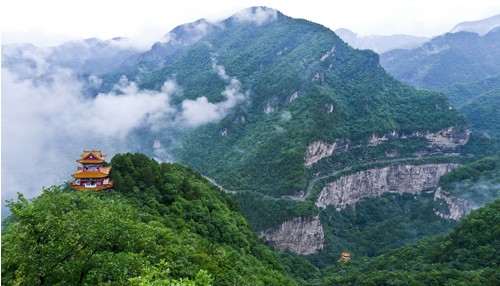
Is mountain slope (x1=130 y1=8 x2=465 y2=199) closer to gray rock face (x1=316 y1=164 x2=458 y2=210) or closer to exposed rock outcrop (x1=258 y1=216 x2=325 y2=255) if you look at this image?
exposed rock outcrop (x1=258 y1=216 x2=325 y2=255)

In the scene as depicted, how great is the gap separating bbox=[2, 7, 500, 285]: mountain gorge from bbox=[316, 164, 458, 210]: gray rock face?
1.29 ft

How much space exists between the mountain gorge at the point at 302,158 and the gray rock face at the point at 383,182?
1.29ft

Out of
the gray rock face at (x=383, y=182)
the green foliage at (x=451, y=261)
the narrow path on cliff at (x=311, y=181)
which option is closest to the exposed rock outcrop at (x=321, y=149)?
the narrow path on cliff at (x=311, y=181)

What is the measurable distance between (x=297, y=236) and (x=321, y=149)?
32.2 m

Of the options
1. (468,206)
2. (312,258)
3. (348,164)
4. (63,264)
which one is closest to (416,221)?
(468,206)

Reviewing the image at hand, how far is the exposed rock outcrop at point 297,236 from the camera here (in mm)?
91000

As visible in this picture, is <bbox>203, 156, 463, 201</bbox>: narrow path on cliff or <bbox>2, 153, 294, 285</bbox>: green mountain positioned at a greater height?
<bbox>2, 153, 294, 285</bbox>: green mountain

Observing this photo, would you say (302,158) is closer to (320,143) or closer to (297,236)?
(320,143)

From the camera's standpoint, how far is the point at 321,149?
113 metres

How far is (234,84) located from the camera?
167 m

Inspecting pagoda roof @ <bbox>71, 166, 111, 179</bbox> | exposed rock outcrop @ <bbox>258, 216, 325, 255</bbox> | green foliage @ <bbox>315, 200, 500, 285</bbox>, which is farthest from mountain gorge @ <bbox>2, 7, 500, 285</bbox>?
green foliage @ <bbox>315, 200, 500, 285</bbox>

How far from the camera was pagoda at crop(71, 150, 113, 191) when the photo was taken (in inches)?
1697

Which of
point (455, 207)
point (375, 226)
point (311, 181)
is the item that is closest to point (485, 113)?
point (455, 207)

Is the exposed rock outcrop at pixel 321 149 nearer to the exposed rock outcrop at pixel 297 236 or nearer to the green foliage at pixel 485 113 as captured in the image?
the exposed rock outcrop at pixel 297 236
